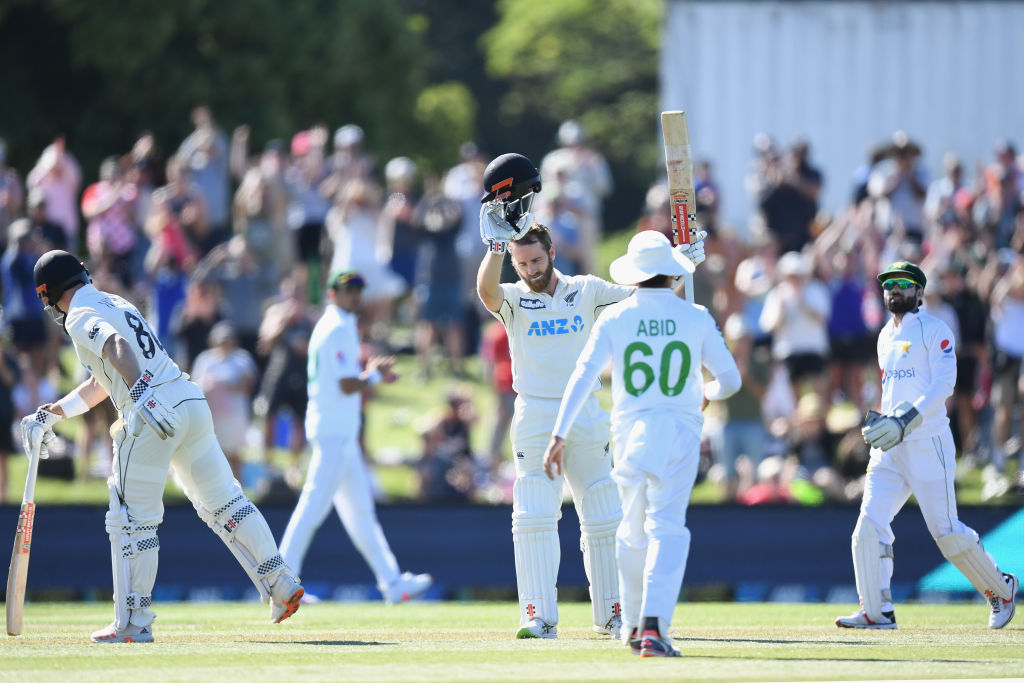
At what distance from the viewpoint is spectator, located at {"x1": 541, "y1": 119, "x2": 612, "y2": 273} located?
19.8m

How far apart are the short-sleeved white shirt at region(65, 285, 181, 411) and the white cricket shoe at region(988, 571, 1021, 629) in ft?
17.5

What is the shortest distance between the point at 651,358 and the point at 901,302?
2.58 metres

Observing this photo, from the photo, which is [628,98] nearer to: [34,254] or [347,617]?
[34,254]

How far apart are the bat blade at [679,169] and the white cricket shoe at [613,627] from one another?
226 centimetres

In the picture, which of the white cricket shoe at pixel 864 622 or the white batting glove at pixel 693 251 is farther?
the white cricket shoe at pixel 864 622

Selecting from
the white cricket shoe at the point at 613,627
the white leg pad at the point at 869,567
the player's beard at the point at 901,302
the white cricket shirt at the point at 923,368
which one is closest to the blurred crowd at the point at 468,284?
the white leg pad at the point at 869,567

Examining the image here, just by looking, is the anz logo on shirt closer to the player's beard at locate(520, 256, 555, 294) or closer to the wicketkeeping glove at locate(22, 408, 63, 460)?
the player's beard at locate(520, 256, 555, 294)

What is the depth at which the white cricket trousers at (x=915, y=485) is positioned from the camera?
1039cm

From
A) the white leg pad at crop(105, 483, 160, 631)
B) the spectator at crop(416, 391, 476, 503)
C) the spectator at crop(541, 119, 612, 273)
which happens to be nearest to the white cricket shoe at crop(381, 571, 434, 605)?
the spectator at crop(416, 391, 476, 503)

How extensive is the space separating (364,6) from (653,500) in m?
29.2

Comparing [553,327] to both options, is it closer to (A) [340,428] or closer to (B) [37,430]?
(B) [37,430]

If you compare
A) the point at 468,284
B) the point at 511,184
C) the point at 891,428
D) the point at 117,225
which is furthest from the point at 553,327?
the point at 117,225

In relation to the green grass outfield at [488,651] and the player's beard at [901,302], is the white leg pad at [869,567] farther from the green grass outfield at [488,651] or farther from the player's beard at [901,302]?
the player's beard at [901,302]

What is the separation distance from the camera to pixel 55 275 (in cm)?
959
